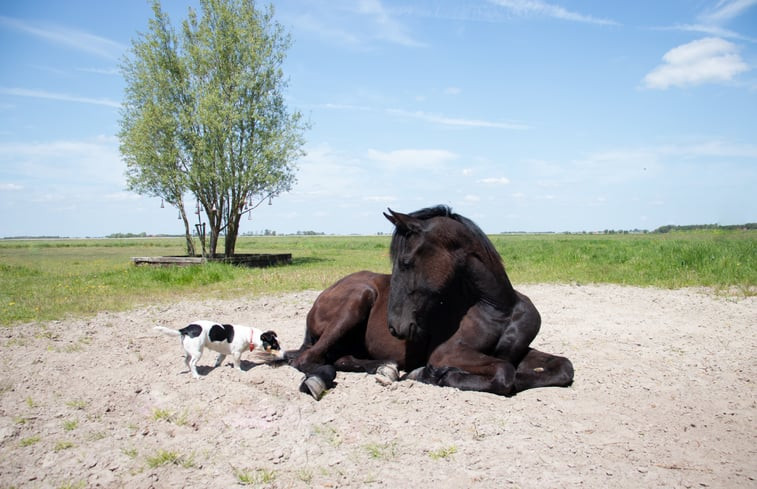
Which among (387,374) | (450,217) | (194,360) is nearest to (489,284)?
(450,217)

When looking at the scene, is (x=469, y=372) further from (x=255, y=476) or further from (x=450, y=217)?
(x=255, y=476)

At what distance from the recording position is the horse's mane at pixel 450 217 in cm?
500

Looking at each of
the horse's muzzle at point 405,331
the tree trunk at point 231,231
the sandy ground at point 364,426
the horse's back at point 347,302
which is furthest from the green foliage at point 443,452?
the tree trunk at point 231,231

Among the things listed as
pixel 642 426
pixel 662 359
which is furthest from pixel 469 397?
pixel 662 359

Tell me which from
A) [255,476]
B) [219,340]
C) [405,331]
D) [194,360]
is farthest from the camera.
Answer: [219,340]

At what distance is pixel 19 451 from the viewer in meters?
3.56

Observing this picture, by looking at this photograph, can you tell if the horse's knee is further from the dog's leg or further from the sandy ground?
the dog's leg

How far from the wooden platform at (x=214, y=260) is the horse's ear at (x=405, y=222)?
17.7 metres

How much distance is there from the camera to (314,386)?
4629 millimetres

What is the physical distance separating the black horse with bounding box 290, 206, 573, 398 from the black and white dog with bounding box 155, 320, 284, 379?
18.5 inches

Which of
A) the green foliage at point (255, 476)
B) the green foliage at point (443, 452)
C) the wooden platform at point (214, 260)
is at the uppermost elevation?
the wooden platform at point (214, 260)

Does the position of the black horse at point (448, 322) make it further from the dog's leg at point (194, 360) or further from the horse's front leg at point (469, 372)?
the dog's leg at point (194, 360)

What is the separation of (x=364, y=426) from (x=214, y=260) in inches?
779

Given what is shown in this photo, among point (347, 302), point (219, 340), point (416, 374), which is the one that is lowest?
point (416, 374)
